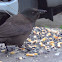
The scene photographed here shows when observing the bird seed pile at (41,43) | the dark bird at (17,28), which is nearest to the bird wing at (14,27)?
the dark bird at (17,28)

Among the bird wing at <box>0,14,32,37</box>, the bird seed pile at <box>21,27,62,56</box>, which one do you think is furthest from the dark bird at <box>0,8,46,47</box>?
the bird seed pile at <box>21,27,62,56</box>

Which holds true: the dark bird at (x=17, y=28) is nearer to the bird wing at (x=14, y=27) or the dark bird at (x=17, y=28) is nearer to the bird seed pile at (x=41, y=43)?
the bird wing at (x=14, y=27)

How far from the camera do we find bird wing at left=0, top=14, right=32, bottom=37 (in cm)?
356

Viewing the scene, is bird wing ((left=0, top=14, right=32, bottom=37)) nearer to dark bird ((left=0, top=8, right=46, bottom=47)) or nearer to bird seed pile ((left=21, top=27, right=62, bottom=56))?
dark bird ((left=0, top=8, right=46, bottom=47))

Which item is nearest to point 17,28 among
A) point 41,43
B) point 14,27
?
point 14,27

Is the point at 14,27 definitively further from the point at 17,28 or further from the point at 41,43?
the point at 41,43

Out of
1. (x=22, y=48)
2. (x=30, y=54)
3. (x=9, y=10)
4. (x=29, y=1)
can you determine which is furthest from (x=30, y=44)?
(x=29, y=1)

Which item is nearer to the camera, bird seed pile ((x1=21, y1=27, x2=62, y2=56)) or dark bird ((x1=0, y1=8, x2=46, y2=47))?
dark bird ((x1=0, y1=8, x2=46, y2=47))

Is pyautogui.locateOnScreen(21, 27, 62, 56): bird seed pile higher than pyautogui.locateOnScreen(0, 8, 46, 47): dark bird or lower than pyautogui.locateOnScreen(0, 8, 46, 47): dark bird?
lower

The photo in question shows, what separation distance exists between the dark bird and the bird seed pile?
322 mm

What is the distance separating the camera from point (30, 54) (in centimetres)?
381

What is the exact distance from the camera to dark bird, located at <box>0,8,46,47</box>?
11.8 feet

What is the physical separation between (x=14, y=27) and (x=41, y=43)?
98cm

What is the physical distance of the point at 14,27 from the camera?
369cm
